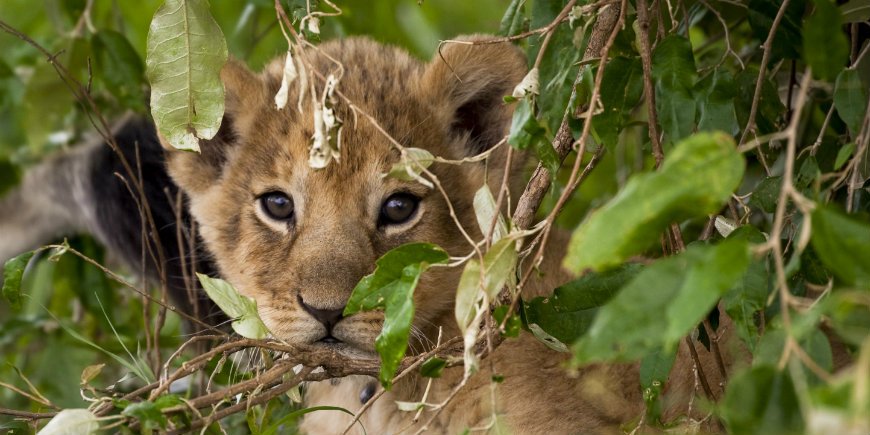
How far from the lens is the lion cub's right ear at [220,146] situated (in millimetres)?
2916

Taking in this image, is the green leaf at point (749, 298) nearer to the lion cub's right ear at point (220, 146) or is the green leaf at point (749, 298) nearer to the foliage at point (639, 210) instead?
the foliage at point (639, 210)

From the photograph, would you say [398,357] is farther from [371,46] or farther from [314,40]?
[371,46]

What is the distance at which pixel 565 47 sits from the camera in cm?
216

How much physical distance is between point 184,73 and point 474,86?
99cm

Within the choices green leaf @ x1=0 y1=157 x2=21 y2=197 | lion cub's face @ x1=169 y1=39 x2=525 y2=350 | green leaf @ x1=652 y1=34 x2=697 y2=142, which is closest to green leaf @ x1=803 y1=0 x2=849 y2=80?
green leaf @ x1=652 y1=34 x2=697 y2=142

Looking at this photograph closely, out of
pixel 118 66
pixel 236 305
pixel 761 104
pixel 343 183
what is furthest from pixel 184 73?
pixel 118 66

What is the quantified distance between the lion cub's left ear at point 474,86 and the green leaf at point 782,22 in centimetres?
63

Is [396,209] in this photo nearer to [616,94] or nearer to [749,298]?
[616,94]

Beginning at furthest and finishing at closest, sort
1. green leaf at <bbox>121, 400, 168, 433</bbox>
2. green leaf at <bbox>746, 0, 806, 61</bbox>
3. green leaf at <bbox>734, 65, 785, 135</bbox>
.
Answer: green leaf at <bbox>734, 65, 785, 135</bbox> < green leaf at <bbox>746, 0, 806, 61</bbox> < green leaf at <bbox>121, 400, 168, 433</bbox>

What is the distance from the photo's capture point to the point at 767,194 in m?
2.08

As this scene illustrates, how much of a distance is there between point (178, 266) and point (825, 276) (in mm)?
2302

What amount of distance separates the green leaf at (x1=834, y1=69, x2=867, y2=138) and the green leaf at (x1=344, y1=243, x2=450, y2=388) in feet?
2.60

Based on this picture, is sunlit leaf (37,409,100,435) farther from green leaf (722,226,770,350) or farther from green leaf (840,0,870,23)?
green leaf (840,0,870,23)

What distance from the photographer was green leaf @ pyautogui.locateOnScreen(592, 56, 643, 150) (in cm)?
205
